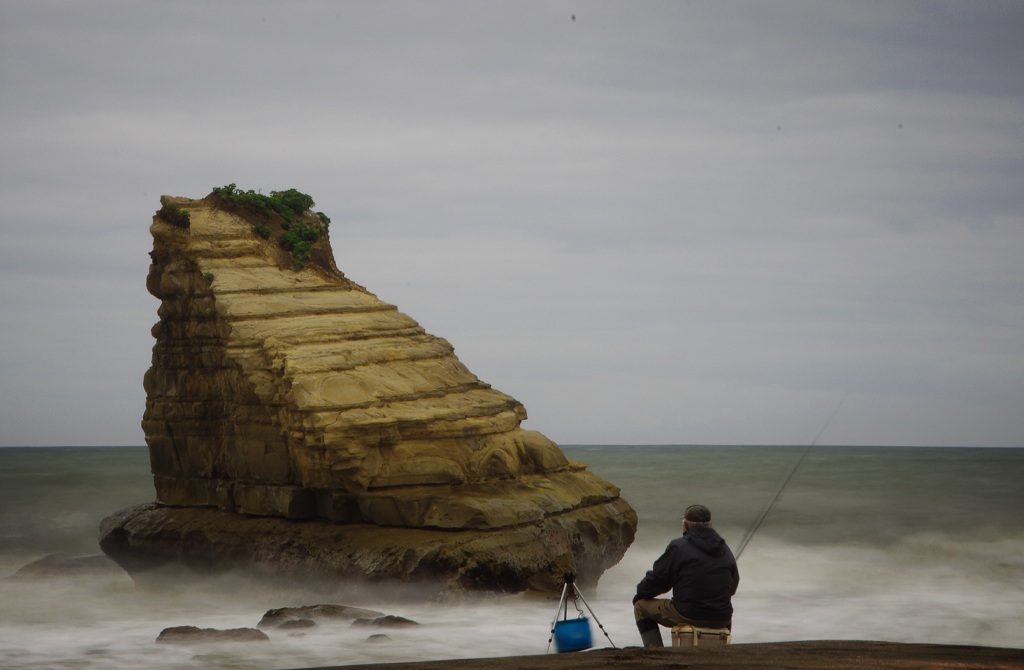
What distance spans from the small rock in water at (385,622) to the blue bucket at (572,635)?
6117 mm

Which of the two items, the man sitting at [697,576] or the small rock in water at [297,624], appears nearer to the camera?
the man sitting at [697,576]

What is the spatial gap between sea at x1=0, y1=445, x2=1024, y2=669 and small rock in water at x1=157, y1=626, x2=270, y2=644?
0.17 meters

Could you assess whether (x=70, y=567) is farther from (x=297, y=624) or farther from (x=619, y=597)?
(x=619, y=597)

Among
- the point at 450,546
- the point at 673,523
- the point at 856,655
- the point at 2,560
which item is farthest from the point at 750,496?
the point at 856,655

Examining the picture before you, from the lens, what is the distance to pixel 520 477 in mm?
18266

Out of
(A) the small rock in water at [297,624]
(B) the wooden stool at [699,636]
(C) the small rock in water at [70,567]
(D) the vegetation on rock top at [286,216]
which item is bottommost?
(B) the wooden stool at [699,636]

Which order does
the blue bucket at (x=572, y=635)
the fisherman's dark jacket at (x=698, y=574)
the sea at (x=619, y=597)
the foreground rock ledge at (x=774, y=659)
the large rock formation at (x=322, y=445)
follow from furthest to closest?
1. the large rock formation at (x=322, y=445)
2. the sea at (x=619, y=597)
3. the blue bucket at (x=572, y=635)
4. the fisherman's dark jacket at (x=698, y=574)
5. the foreground rock ledge at (x=774, y=659)

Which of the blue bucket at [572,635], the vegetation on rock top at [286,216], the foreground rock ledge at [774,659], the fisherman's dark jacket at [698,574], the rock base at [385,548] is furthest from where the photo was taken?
the vegetation on rock top at [286,216]

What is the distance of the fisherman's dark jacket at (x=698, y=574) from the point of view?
9.38 metres

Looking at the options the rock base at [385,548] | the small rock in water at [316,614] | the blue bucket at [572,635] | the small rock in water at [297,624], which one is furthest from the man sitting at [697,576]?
the small rock in water at [316,614]

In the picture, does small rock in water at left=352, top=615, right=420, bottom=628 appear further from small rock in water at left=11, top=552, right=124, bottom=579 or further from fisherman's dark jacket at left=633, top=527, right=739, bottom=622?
small rock in water at left=11, top=552, right=124, bottom=579

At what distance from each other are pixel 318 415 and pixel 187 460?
4463 mm

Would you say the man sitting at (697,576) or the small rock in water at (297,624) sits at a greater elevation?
the small rock in water at (297,624)

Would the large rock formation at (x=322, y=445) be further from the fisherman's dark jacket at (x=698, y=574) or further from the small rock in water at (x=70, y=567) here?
the fisherman's dark jacket at (x=698, y=574)
